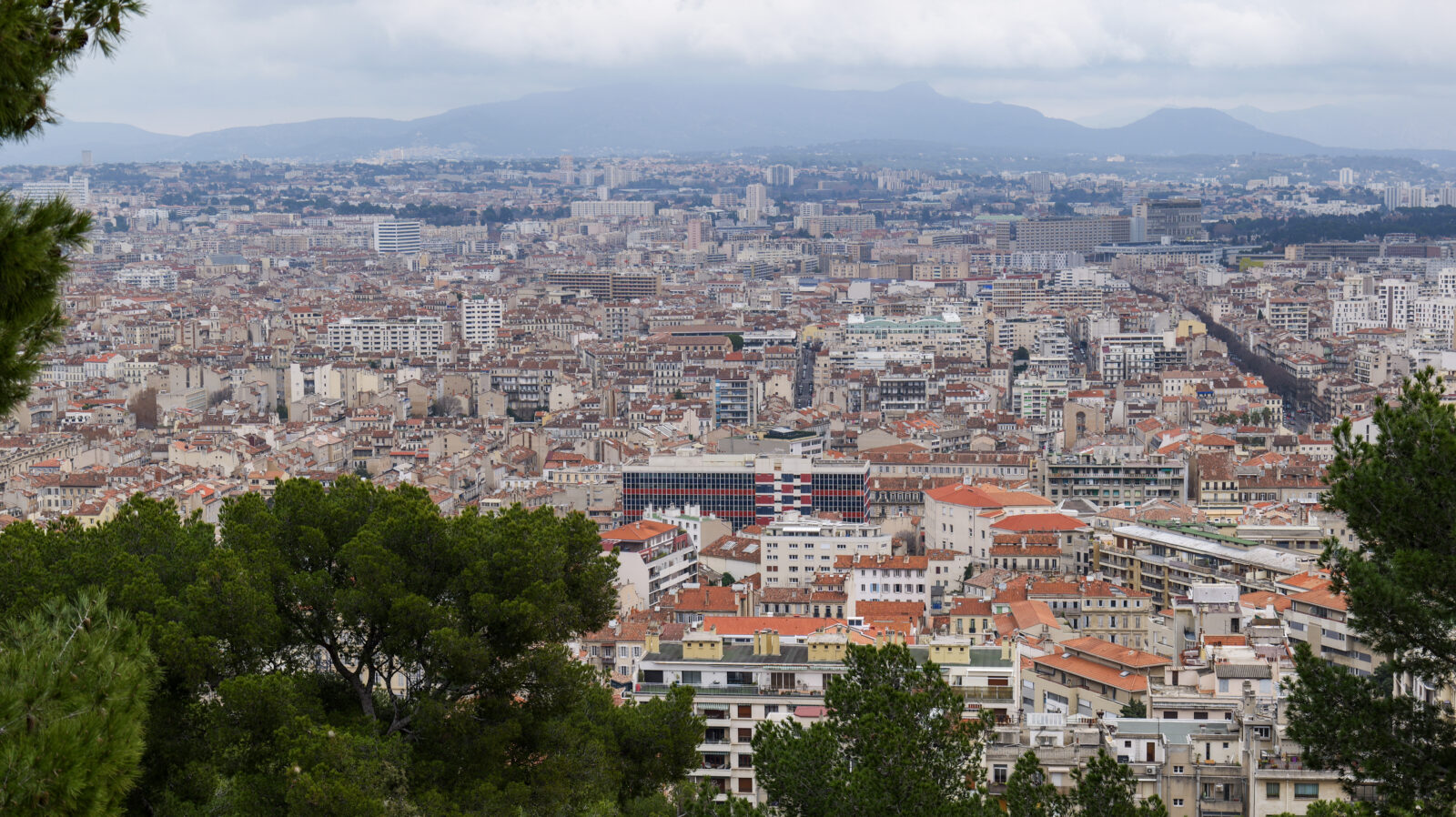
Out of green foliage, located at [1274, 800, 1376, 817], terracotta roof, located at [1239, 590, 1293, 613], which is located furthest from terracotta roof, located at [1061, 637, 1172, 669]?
green foliage, located at [1274, 800, 1376, 817]

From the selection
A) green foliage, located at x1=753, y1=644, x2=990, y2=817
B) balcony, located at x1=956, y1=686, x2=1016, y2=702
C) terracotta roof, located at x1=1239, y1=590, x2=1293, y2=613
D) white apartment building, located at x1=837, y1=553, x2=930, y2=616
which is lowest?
white apartment building, located at x1=837, y1=553, x2=930, y2=616

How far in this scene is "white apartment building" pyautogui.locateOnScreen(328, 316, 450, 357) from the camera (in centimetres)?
6197

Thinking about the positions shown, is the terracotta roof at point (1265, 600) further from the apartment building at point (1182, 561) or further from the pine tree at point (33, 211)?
the pine tree at point (33, 211)

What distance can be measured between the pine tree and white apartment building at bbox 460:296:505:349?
199 ft

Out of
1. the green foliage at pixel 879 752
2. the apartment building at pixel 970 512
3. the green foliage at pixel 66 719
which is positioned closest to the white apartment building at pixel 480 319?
the apartment building at pixel 970 512

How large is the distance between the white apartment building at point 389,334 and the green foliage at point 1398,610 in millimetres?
55425

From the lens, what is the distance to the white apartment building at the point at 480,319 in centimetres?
6525

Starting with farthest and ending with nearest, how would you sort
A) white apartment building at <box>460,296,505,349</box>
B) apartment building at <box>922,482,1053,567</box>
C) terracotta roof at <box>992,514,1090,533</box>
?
white apartment building at <box>460,296,505,349</box>, apartment building at <box>922,482,1053,567</box>, terracotta roof at <box>992,514,1090,533</box>

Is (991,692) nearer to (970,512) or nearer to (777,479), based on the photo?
(970,512)

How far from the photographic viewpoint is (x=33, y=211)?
4.24m

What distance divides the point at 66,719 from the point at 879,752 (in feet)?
18.7

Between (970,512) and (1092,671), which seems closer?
(1092,671)

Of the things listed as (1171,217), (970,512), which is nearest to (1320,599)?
(970,512)

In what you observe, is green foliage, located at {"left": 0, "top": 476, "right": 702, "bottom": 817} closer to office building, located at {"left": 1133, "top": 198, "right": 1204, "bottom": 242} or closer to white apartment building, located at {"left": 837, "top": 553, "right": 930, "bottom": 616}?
white apartment building, located at {"left": 837, "top": 553, "right": 930, "bottom": 616}
